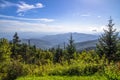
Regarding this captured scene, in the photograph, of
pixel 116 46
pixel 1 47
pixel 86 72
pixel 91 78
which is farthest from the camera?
pixel 1 47

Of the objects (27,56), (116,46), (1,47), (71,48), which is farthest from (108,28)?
(27,56)

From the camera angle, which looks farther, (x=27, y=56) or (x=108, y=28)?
(x=27, y=56)

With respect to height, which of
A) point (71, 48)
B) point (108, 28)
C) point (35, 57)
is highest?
point (108, 28)

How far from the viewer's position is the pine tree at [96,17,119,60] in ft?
101

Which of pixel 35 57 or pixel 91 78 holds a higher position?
pixel 91 78

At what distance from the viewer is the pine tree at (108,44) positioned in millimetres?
30803

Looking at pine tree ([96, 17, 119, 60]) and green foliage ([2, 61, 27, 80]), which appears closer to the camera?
green foliage ([2, 61, 27, 80])

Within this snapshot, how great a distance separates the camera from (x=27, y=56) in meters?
71.1

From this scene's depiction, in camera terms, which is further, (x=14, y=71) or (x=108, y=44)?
(x=108, y=44)

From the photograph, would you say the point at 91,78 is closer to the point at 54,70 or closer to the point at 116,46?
the point at 54,70

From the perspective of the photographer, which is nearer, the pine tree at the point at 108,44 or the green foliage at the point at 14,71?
the green foliage at the point at 14,71

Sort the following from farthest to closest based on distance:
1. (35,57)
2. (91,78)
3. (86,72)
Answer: (35,57)
(86,72)
(91,78)

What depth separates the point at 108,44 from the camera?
31781 mm

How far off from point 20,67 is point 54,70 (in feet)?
7.99
